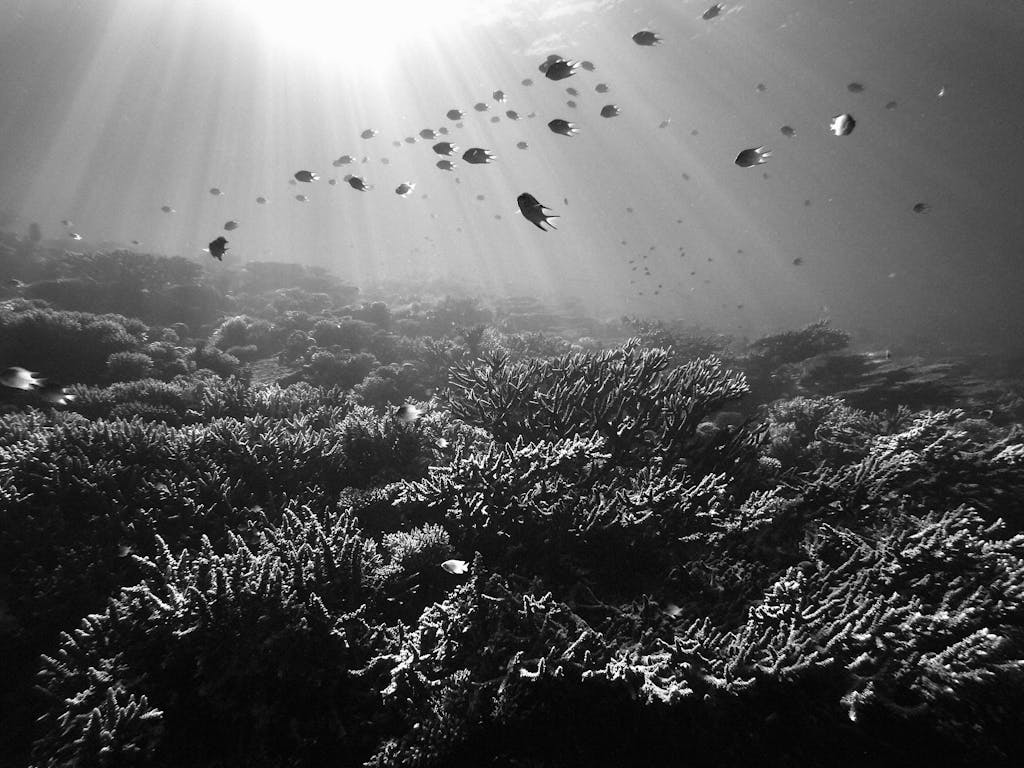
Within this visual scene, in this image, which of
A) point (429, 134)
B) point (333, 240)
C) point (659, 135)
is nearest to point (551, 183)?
point (659, 135)

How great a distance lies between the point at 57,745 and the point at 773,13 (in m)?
31.0

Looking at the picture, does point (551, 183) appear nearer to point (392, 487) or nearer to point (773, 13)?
point (773, 13)

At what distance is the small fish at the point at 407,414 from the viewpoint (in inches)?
199

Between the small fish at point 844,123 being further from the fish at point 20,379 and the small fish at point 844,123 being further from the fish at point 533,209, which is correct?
the fish at point 20,379

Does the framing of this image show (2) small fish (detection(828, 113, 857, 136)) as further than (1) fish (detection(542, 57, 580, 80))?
No

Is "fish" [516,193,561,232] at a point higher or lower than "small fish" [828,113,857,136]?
lower

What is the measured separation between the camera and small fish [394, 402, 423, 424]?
505 cm

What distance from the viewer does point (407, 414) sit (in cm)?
507

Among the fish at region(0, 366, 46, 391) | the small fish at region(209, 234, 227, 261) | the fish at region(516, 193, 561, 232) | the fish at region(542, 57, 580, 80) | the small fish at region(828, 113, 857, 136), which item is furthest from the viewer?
the fish at region(542, 57, 580, 80)

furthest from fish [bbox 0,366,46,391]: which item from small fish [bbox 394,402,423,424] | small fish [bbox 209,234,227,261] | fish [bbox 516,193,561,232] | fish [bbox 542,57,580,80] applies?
fish [bbox 542,57,580,80]

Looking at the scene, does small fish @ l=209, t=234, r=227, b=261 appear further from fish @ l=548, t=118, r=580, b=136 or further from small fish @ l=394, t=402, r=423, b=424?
fish @ l=548, t=118, r=580, b=136

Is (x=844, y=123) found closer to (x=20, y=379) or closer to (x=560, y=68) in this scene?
(x=560, y=68)

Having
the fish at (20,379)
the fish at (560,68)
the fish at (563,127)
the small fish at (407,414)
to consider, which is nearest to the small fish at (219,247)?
the fish at (20,379)

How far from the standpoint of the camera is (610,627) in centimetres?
261
